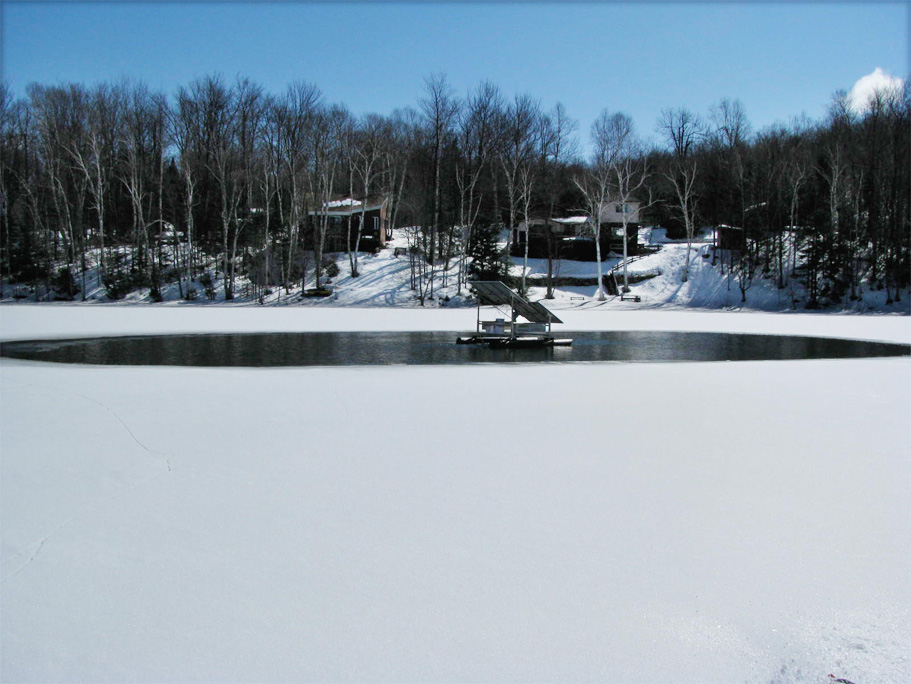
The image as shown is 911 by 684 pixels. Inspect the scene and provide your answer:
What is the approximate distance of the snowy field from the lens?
337cm

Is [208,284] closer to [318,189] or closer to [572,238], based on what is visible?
[318,189]

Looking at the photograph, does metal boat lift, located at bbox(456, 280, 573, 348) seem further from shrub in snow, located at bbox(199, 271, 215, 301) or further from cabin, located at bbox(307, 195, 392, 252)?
cabin, located at bbox(307, 195, 392, 252)

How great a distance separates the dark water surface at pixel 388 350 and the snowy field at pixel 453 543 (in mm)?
6049

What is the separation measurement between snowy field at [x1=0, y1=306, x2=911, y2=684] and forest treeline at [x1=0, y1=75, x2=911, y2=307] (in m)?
39.0

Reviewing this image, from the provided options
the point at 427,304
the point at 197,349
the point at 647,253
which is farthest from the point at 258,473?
the point at 647,253

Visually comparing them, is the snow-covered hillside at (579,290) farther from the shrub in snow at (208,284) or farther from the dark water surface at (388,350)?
the dark water surface at (388,350)

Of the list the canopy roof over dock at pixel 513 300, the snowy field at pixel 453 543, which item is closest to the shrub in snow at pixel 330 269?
the canopy roof over dock at pixel 513 300

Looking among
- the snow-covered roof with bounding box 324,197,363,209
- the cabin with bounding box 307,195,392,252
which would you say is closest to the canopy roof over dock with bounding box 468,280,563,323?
the cabin with bounding box 307,195,392,252

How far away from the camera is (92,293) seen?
4828 cm

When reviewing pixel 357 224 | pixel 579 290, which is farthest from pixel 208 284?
pixel 579 290

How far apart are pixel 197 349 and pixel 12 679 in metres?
15.1

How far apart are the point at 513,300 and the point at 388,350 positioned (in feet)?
15.7

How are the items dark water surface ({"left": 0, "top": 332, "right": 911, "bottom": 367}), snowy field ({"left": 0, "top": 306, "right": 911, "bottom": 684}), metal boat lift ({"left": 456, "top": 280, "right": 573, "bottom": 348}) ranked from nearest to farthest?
snowy field ({"left": 0, "top": 306, "right": 911, "bottom": 684}) → dark water surface ({"left": 0, "top": 332, "right": 911, "bottom": 367}) → metal boat lift ({"left": 456, "top": 280, "right": 573, "bottom": 348})

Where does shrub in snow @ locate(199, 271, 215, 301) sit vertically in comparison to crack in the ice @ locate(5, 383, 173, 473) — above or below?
above
